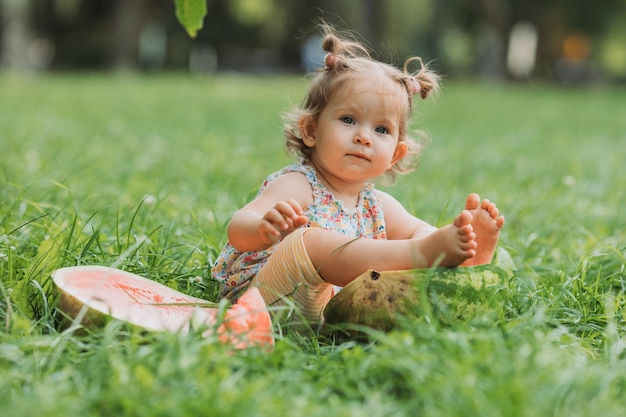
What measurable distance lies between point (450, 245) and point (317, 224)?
0.49m

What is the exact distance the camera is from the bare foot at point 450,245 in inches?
81.7

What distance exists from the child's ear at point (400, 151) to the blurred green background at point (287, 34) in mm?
16600

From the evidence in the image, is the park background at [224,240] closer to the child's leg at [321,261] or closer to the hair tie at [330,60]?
the child's leg at [321,261]

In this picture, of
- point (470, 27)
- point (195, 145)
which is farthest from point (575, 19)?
point (195, 145)

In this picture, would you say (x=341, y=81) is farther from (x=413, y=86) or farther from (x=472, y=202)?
(x=472, y=202)

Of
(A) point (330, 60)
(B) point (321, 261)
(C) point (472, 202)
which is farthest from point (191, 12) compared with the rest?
(C) point (472, 202)

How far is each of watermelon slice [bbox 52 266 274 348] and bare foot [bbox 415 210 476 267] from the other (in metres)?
0.44

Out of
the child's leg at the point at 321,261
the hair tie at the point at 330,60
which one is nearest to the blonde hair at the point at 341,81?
the hair tie at the point at 330,60

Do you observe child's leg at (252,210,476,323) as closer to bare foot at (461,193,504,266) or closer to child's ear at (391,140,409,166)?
bare foot at (461,193,504,266)

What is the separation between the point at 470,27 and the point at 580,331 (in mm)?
32339

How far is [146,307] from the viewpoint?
222cm

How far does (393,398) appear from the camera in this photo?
1715 millimetres

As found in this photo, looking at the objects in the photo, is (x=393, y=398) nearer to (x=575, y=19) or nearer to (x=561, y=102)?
(x=561, y=102)

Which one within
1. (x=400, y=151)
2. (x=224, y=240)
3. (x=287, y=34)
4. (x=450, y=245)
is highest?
(x=400, y=151)
